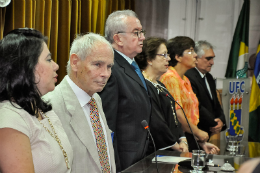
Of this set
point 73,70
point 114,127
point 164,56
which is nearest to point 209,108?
point 164,56

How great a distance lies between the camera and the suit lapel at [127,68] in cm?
224

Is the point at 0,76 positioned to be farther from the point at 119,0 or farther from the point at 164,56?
the point at 119,0

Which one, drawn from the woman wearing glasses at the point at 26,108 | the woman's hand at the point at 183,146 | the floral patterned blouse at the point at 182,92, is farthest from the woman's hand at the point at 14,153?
the floral patterned blouse at the point at 182,92

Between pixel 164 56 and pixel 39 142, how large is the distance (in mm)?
1857

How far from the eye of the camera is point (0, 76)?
4.02 feet

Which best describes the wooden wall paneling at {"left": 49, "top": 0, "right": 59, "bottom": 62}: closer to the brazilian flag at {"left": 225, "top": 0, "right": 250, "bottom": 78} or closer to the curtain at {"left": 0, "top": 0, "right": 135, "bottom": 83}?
the curtain at {"left": 0, "top": 0, "right": 135, "bottom": 83}

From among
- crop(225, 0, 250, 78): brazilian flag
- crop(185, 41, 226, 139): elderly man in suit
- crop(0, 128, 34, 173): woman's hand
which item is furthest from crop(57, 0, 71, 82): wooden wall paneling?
crop(225, 0, 250, 78): brazilian flag

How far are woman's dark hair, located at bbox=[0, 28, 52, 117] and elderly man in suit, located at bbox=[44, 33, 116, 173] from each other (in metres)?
0.37

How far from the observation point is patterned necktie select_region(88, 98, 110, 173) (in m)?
1.73

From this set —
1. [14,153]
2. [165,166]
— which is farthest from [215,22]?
[14,153]

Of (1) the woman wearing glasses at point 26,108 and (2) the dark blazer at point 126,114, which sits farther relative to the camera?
(2) the dark blazer at point 126,114

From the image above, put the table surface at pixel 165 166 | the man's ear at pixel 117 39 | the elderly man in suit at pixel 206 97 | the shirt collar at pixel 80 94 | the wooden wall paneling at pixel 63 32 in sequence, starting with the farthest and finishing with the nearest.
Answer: the elderly man in suit at pixel 206 97 < the wooden wall paneling at pixel 63 32 < the man's ear at pixel 117 39 < the table surface at pixel 165 166 < the shirt collar at pixel 80 94

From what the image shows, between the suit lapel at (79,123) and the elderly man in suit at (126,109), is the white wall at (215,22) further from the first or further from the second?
the suit lapel at (79,123)

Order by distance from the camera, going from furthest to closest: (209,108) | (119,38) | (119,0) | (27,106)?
(119,0)
(209,108)
(119,38)
(27,106)
